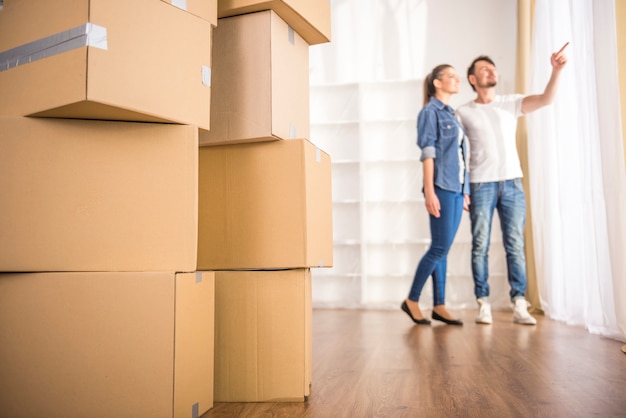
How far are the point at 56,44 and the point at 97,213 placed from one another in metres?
0.34

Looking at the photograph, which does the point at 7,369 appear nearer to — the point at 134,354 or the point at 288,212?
the point at 134,354

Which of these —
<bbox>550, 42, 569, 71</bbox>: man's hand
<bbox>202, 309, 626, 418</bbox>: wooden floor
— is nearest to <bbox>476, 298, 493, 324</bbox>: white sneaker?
<bbox>202, 309, 626, 418</bbox>: wooden floor

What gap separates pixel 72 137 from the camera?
3.89 ft

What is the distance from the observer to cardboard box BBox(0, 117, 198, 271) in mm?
1166

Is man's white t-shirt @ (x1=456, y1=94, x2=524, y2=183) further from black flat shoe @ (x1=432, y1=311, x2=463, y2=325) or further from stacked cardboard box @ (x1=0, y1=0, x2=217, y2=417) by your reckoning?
stacked cardboard box @ (x1=0, y1=0, x2=217, y2=417)

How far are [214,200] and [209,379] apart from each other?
430mm

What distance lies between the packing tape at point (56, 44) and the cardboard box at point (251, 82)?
384 millimetres

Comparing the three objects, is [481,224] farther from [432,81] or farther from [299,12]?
[299,12]

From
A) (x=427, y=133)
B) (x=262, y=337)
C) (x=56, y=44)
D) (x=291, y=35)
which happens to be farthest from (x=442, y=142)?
(x=56, y=44)

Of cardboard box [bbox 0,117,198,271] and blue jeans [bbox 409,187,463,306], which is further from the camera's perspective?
blue jeans [bbox 409,187,463,306]

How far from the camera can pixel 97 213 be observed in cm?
118

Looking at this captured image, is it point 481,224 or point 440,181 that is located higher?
point 440,181

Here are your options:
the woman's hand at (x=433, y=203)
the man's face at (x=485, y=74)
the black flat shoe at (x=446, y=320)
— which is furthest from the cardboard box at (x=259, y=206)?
the man's face at (x=485, y=74)

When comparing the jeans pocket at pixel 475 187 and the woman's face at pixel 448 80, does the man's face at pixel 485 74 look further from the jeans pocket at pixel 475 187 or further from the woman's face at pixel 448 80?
the jeans pocket at pixel 475 187
